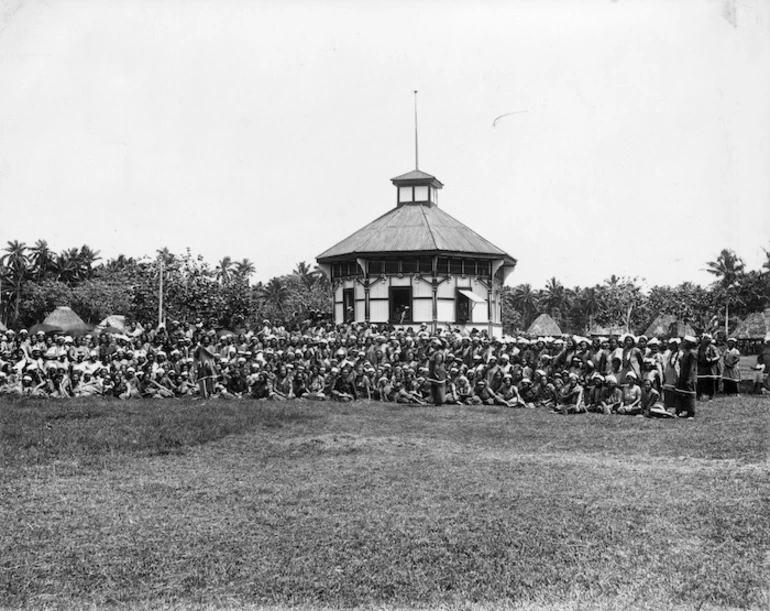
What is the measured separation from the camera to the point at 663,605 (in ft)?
17.9

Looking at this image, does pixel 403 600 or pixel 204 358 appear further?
pixel 204 358

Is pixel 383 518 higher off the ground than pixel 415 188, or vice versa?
pixel 415 188

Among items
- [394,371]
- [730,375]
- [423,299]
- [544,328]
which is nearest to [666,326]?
[544,328]

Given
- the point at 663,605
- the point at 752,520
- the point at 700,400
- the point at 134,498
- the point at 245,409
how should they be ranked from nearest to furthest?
the point at 663,605 < the point at 752,520 < the point at 134,498 < the point at 245,409 < the point at 700,400

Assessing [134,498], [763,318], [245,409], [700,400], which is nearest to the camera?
[134,498]

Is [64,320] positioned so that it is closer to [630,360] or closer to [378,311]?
[378,311]

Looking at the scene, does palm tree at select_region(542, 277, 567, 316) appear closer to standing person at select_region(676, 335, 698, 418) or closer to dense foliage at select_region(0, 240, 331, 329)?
dense foliage at select_region(0, 240, 331, 329)

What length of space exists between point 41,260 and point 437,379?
2206 inches

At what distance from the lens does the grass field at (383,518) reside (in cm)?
572

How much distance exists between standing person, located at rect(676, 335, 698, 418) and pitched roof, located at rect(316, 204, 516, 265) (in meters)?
16.8

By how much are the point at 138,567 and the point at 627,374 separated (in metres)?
11.3

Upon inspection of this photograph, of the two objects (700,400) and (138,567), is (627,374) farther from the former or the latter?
(138,567)

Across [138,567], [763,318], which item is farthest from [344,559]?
[763,318]

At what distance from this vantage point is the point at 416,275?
100 feet
